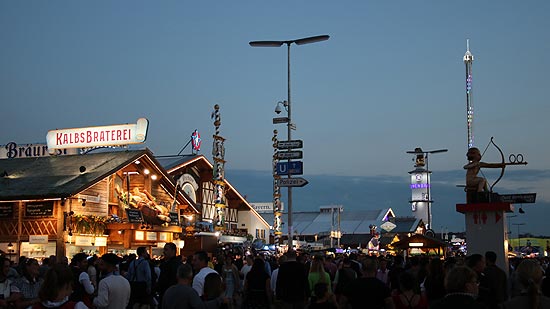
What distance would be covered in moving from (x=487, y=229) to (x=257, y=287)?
5918 mm

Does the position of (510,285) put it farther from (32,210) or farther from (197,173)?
(197,173)

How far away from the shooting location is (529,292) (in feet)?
21.5

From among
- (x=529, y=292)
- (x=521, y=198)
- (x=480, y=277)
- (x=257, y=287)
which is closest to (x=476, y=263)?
(x=480, y=277)

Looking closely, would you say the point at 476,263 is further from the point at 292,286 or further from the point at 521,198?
the point at 521,198

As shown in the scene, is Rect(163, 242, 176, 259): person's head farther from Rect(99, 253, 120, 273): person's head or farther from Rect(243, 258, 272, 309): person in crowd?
Rect(99, 253, 120, 273): person's head

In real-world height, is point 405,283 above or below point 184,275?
below

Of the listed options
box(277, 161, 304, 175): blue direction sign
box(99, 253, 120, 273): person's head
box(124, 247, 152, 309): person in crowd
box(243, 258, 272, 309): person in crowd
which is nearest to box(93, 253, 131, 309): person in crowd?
box(99, 253, 120, 273): person's head

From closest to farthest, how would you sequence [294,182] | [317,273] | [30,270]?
[30,270] → [317,273] → [294,182]

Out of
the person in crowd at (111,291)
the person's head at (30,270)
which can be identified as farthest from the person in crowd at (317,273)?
the person's head at (30,270)

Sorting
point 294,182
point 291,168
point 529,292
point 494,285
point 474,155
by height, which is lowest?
point 494,285

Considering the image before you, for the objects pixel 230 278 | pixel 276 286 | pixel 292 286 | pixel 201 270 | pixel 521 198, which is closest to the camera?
pixel 201 270

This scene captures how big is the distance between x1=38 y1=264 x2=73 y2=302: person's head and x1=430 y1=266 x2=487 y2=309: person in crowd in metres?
3.08

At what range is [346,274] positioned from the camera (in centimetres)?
1399

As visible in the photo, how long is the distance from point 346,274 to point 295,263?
2574 millimetres
